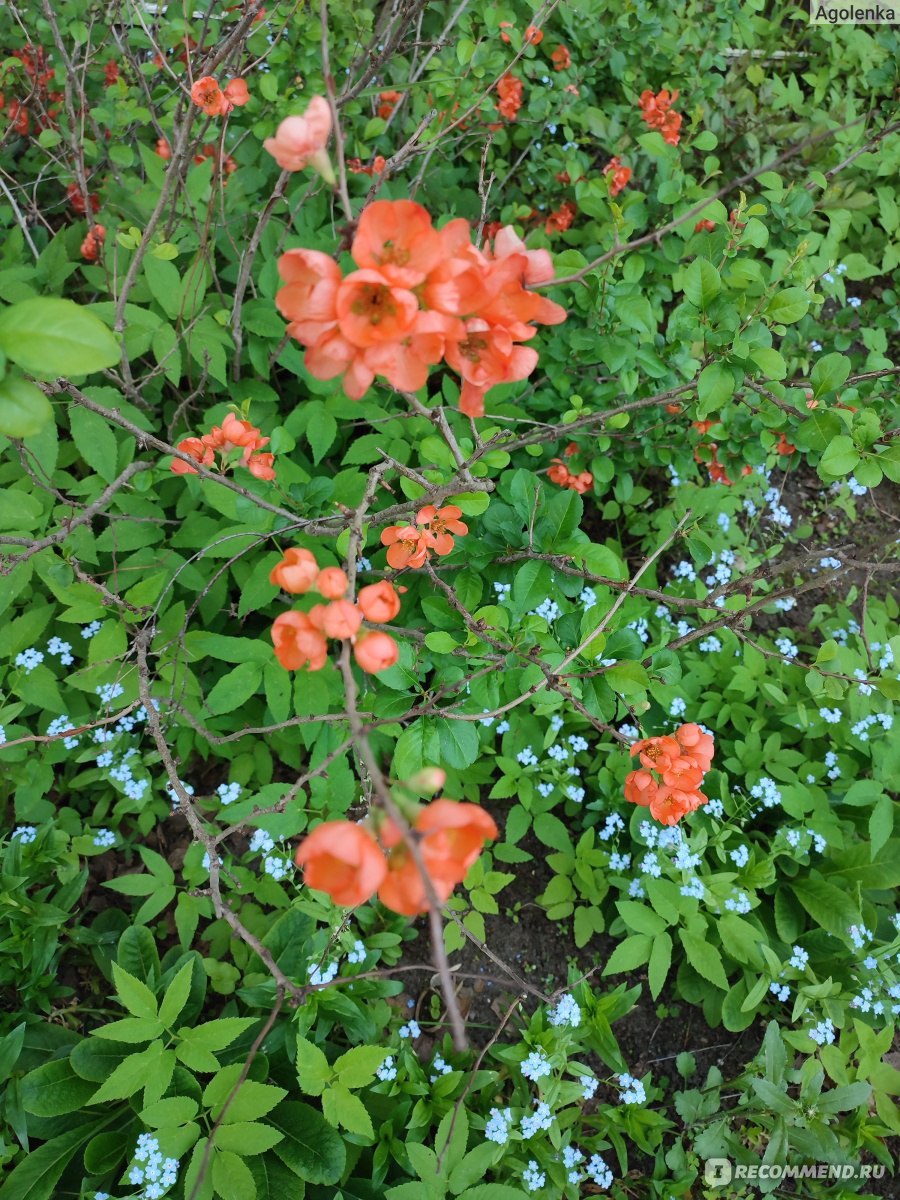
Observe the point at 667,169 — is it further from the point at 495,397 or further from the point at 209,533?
the point at 209,533

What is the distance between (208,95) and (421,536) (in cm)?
116

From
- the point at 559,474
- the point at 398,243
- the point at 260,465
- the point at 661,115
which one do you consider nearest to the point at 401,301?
the point at 398,243

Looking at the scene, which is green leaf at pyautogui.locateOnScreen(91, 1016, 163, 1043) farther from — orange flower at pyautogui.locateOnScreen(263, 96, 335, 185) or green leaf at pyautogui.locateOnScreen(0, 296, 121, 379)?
orange flower at pyautogui.locateOnScreen(263, 96, 335, 185)

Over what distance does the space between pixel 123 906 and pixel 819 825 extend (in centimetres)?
222

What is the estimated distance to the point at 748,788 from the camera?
2385 mm

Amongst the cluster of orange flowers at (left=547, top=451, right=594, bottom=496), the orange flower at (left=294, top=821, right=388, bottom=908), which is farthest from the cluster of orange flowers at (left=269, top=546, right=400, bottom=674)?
the cluster of orange flowers at (left=547, top=451, right=594, bottom=496)

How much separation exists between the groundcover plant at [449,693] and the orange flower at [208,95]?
2 centimetres

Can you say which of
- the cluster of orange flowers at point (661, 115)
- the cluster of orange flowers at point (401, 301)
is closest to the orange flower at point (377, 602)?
the cluster of orange flowers at point (401, 301)

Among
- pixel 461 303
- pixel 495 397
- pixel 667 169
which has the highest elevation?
pixel 461 303

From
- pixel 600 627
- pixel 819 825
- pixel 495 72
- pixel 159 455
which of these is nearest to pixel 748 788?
pixel 819 825

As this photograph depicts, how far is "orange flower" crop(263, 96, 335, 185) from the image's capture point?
833mm

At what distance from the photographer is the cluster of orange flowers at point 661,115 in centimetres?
261

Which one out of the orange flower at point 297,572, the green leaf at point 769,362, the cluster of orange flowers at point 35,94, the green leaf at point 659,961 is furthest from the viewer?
the cluster of orange flowers at point 35,94

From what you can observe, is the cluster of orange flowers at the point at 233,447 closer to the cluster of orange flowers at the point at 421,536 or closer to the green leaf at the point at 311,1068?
the cluster of orange flowers at the point at 421,536
